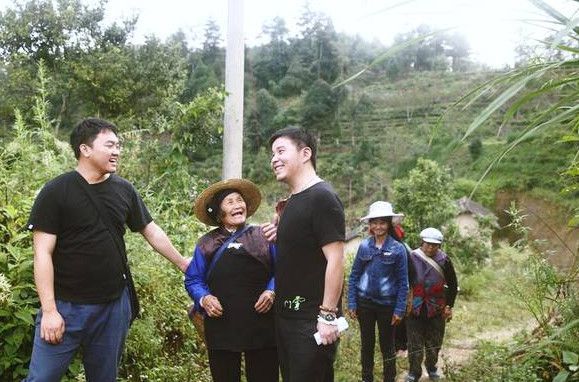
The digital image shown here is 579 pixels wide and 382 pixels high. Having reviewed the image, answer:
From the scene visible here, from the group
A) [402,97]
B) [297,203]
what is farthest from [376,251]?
[402,97]

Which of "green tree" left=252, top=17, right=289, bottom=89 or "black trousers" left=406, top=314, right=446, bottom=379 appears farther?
"green tree" left=252, top=17, right=289, bottom=89

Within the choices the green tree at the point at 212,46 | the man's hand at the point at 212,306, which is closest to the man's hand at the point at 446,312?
the man's hand at the point at 212,306

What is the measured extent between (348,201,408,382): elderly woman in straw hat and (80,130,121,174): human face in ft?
8.23

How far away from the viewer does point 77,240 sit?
2.70 m

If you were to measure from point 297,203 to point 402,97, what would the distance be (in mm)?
64798

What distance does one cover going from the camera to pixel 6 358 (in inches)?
119

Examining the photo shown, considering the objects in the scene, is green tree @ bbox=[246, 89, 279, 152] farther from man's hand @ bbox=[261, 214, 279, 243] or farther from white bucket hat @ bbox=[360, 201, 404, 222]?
man's hand @ bbox=[261, 214, 279, 243]

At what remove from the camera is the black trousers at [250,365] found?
3070mm

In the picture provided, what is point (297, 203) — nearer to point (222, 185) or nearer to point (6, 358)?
point (222, 185)

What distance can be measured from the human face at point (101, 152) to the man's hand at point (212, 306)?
85 cm

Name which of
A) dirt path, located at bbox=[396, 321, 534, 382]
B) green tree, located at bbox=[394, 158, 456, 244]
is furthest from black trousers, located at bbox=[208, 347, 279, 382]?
green tree, located at bbox=[394, 158, 456, 244]

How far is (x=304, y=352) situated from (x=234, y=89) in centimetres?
257

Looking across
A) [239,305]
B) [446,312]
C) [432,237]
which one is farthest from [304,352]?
[446,312]

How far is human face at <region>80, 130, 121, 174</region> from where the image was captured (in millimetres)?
2775
